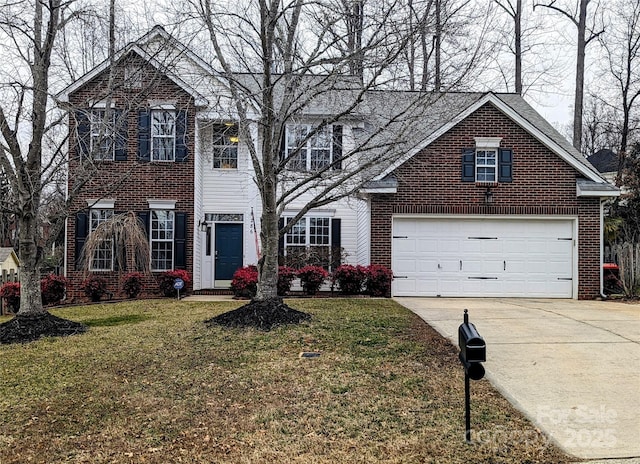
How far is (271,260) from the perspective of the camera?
9.19m

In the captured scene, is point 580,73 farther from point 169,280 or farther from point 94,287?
point 94,287

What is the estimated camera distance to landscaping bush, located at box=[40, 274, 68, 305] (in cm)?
1357

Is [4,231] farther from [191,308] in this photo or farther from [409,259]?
[409,259]

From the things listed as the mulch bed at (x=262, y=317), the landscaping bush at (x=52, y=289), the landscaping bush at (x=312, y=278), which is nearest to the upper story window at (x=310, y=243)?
the landscaping bush at (x=312, y=278)

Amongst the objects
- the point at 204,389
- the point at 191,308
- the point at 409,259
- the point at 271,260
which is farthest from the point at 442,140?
the point at 204,389

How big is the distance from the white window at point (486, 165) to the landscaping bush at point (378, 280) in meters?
3.50

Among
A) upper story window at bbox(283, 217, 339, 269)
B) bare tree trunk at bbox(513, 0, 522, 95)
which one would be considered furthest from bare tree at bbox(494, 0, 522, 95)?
upper story window at bbox(283, 217, 339, 269)

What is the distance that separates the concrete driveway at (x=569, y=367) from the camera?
4.69 m

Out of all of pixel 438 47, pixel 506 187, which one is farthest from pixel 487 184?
pixel 438 47

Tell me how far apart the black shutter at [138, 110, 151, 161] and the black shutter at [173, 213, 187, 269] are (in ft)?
6.53

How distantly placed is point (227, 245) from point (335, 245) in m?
3.34

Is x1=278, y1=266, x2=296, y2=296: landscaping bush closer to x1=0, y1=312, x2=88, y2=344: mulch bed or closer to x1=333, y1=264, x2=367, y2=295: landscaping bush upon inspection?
x1=333, y1=264, x2=367, y2=295: landscaping bush

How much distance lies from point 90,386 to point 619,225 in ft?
70.8

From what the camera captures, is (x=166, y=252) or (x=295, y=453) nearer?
(x=295, y=453)
